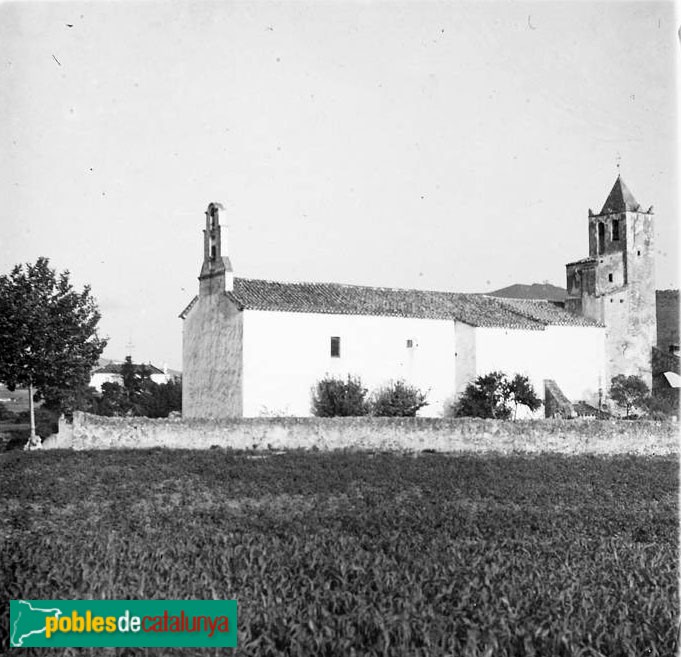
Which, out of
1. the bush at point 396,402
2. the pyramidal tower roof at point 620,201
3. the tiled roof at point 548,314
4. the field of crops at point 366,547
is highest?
the pyramidal tower roof at point 620,201

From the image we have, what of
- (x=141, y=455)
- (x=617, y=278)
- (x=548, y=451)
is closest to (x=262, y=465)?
(x=141, y=455)

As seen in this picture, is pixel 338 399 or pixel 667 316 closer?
pixel 338 399

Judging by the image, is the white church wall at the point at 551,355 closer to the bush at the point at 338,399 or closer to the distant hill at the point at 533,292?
the bush at the point at 338,399

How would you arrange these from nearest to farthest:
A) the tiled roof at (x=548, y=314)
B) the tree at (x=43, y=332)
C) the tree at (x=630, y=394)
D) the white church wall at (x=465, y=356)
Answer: the tree at (x=43, y=332) → the white church wall at (x=465, y=356) → the tree at (x=630, y=394) → the tiled roof at (x=548, y=314)

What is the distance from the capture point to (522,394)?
3678 centimetres

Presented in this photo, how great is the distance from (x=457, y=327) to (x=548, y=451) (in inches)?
435

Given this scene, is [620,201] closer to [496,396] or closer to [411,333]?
[496,396]

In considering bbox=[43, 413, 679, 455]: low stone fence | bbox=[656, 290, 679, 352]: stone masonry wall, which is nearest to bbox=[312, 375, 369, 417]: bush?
bbox=[43, 413, 679, 455]: low stone fence

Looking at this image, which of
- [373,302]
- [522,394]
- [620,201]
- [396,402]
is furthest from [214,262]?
[620,201]

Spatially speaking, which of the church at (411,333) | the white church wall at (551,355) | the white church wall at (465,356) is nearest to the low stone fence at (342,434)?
the church at (411,333)

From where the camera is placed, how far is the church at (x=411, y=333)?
34.0m

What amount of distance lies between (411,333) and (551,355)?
7200 millimetres

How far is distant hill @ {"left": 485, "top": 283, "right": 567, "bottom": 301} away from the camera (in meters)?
83.0

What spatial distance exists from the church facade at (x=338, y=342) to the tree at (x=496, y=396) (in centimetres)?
87
